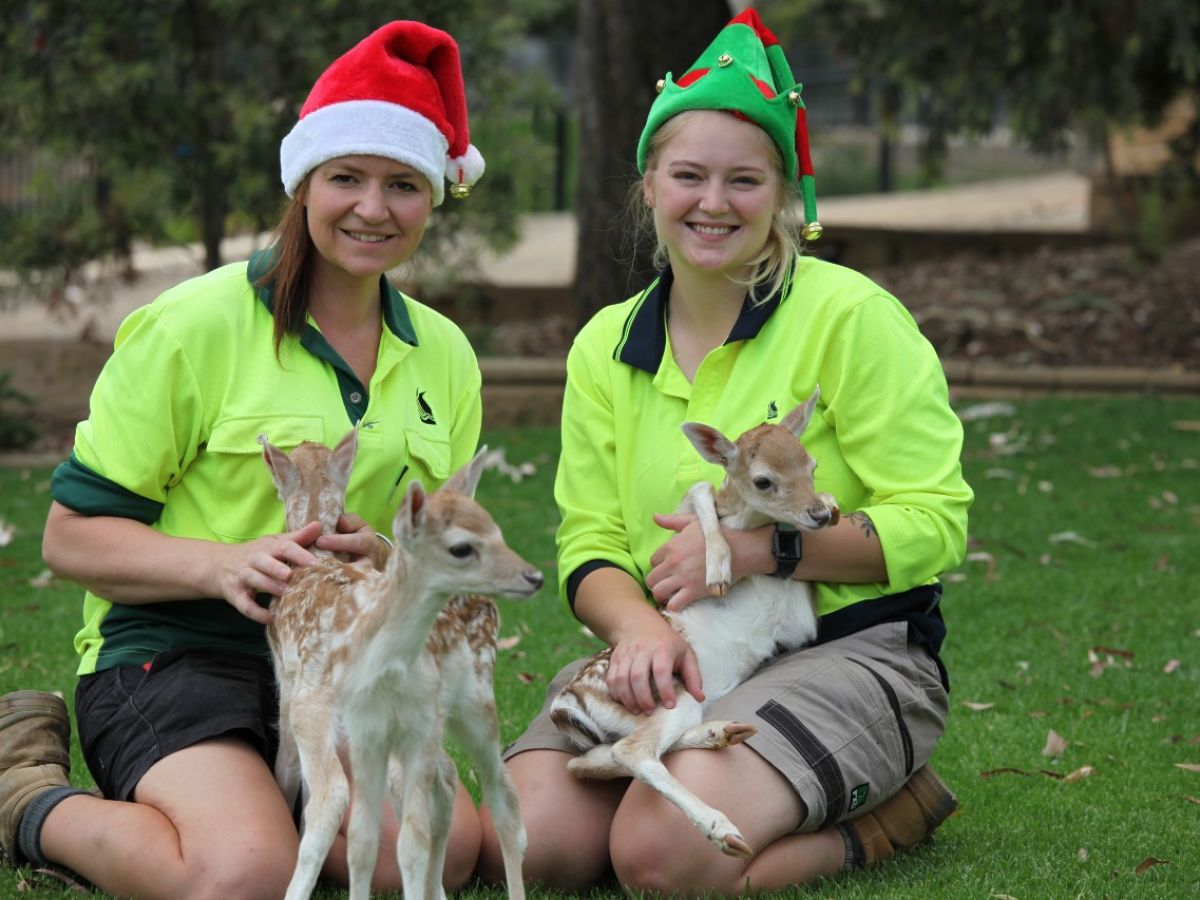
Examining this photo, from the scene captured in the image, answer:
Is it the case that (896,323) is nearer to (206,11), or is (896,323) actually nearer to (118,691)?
(118,691)

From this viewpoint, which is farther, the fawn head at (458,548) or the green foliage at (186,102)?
the green foliage at (186,102)

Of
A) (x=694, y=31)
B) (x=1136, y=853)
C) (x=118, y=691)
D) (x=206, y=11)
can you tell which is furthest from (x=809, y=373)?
(x=206, y=11)

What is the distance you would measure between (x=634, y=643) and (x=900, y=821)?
0.90 metres

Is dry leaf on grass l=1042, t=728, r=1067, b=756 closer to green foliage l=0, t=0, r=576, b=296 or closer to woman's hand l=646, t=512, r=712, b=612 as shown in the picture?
woman's hand l=646, t=512, r=712, b=612

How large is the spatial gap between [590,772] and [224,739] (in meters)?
0.94

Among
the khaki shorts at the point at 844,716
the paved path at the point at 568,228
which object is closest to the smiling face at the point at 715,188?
the khaki shorts at the point at 844,716

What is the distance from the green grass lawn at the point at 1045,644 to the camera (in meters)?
4.53

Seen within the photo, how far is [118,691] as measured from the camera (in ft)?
14.7

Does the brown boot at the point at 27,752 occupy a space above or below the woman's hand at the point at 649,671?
below

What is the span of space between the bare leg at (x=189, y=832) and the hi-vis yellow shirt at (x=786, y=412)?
3.33 feet

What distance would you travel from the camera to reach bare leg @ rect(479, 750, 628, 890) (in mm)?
4355

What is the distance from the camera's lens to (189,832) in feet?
13.6

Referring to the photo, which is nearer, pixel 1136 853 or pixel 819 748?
pixel 819 748

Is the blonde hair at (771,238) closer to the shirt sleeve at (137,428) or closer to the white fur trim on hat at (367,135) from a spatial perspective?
the white fur trim on hat at (367,135)
